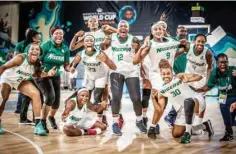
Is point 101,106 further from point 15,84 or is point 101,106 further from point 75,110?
point 15,84

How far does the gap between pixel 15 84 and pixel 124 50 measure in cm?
135

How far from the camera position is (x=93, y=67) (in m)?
4.48

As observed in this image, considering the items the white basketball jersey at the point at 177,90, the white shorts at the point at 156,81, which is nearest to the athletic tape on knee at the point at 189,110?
the white basketball jersey at the point at 177,90

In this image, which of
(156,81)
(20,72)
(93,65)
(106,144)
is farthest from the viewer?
(93,65)

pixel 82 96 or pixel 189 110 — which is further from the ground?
pixel 82 96

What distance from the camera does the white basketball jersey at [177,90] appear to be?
3756 millimetres

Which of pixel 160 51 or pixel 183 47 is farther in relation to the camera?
pixel 183 47

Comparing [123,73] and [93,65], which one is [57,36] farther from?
[123,73]

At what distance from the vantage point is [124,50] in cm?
414

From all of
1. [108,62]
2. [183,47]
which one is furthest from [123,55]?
[183,47]

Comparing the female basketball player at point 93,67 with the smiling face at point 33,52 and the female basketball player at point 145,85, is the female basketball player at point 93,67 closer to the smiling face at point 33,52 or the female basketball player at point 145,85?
the female basketball player at point 145,85

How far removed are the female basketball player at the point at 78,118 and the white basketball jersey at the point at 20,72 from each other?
593 millimetres

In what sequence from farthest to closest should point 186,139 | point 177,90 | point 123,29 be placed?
point 123,29 < point 177,90 < point 186,139

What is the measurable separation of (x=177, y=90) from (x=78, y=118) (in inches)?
47.0
